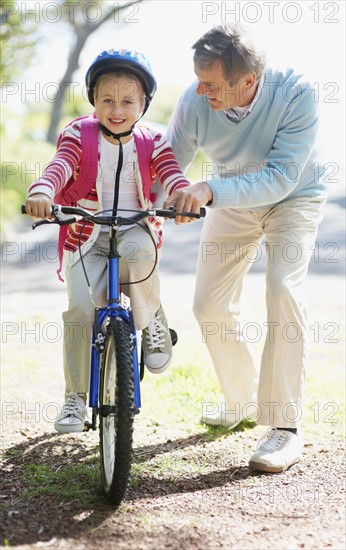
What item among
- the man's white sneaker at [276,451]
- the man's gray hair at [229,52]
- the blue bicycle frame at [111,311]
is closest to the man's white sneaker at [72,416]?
the blue bicycle frame at [111,311]

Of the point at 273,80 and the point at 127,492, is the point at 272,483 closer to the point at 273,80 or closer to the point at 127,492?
the point at 127,492

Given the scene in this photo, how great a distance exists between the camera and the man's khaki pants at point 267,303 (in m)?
3.73

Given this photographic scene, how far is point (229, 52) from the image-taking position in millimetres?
3467

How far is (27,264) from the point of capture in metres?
11.4

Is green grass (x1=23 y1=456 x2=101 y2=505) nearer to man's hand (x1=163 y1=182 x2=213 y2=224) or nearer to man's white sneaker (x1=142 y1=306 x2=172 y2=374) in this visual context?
man's white sneaker (x1=142 y1=306 x2=172 y2=374)

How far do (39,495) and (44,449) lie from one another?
2.15 feet

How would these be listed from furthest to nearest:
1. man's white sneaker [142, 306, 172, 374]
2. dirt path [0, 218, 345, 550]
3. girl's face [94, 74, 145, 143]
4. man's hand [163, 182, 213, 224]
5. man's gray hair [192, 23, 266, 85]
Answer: man's white sneaker [142, 306, 172, 374], man's gray hair [192, 23, 266, 85], girl's face [94, 74, 145, 143], man's hand [163, 182, 213, 224], dirt path [0, 218, 345, 550]

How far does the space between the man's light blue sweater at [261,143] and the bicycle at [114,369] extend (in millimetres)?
377

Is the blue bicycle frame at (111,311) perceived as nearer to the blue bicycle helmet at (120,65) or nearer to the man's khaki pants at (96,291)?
the man's khaki pants at (96,291)

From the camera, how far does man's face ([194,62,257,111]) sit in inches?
138

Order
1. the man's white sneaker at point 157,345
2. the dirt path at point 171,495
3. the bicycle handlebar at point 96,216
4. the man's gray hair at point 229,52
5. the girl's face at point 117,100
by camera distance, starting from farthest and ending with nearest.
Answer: the man's white sneaker at point 157,345, the man's gray hair at point 229,52, the girl's face at point 117,100, the bicycle handlebar at point 96,216, the dirt path at point 171,495

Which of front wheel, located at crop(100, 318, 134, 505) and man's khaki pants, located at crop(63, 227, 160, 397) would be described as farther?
man's khaki pants, located at crop(63, 227, 160, 397)

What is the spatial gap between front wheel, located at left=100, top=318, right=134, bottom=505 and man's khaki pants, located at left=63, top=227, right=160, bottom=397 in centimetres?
28

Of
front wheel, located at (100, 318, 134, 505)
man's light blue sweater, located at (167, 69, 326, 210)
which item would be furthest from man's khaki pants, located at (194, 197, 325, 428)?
front wheel, located at (100, 318, 134, 505)
